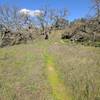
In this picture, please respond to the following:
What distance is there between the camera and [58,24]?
60188mm

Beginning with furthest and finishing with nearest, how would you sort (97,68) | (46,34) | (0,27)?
(46,34) → (0,27) → (97,68)

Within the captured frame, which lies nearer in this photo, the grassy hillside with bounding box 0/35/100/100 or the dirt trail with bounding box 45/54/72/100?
the grassy hillside with bounding box 0/35/100/100

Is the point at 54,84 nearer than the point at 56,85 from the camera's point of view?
No

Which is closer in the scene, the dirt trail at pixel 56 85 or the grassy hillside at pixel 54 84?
the grassy hillside at pixel 54 84

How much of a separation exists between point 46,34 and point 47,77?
43145mm

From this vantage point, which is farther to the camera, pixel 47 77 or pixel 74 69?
pixel 74 69

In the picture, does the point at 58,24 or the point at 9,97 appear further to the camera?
the point at 58,24

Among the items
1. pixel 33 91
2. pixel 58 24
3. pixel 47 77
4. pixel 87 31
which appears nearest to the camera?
pixel 33 91

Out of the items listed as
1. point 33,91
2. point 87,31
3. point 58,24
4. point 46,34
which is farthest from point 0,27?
point 33,91

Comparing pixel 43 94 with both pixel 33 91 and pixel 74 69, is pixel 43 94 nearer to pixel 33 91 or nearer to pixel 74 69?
pixel 33 91

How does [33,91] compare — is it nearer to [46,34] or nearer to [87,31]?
[87,31]

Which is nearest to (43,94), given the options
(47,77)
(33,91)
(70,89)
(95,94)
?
(33,91)

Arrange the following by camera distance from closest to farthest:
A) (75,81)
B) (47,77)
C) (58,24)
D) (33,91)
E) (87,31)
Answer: (33,91)
(75,81)
(47,77)
(87,31)
(58,24)

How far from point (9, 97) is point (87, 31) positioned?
97.0 ft
